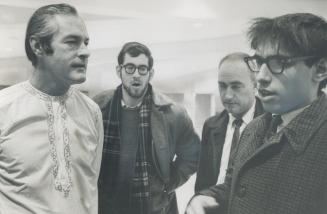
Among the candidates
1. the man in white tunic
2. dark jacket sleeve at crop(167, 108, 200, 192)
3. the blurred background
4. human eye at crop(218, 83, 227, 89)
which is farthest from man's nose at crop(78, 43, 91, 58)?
human eye at crop(218, 83, 227, 89)

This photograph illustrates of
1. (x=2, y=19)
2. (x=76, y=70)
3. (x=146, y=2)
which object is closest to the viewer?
(x=76, y=70)

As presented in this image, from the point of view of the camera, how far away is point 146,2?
179 centimetres

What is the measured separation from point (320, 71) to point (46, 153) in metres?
1.22

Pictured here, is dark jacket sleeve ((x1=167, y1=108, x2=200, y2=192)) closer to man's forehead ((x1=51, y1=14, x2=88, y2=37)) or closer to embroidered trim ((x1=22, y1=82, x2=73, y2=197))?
embroidered trim ((x1=22, y1=82, x2=73, y2=197))

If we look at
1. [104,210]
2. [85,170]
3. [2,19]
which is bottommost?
[104,210]

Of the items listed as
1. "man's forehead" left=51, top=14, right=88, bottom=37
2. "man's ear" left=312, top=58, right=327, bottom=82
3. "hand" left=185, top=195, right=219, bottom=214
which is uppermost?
"man's forehead" left=51, top=14, right=88, bottom=37

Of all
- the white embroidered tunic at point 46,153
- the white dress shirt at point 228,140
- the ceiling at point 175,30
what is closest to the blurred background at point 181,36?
the ceiling at point 175,30

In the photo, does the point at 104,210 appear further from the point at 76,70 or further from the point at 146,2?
the point at 146,2

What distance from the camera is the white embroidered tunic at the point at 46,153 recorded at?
4.73 ft

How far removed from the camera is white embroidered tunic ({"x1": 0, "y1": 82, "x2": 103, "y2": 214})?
4.73 feet

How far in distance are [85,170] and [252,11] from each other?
Result: 3.65ft

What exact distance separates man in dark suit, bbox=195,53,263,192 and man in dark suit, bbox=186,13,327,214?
7 centimetres

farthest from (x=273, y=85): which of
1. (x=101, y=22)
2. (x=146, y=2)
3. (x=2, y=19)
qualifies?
(x=2, y=19)

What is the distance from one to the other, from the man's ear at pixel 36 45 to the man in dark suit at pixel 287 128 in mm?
937
